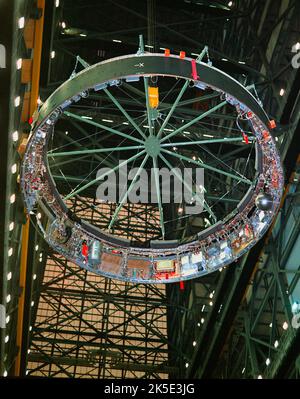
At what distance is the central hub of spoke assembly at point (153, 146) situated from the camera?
1845 cm

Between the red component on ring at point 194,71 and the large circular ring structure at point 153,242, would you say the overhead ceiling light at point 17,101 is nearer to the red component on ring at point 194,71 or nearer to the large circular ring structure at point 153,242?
the large circular ring structure at point 153,242

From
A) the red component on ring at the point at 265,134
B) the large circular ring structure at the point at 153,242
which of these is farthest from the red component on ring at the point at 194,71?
the red component on ring at the point at 265,134

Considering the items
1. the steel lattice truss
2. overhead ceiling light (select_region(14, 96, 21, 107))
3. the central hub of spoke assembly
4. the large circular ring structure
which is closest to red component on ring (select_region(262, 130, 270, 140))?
the large circular ring structure

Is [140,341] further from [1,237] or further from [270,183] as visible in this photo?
[270,183]

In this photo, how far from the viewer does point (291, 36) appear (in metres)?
26.2

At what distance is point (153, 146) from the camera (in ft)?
60.6

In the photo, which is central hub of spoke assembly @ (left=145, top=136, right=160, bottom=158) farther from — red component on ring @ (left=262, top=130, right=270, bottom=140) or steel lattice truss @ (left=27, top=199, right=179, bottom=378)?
steel lattice truss @ (left=27, top=199, right=179, bottom=378)

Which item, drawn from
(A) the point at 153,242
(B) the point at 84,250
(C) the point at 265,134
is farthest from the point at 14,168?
(C) the point at 265,134

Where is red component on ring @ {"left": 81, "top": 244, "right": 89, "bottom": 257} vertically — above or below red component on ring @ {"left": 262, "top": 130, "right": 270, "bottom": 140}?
below

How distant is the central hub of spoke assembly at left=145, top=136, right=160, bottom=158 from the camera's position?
18453 millimetres

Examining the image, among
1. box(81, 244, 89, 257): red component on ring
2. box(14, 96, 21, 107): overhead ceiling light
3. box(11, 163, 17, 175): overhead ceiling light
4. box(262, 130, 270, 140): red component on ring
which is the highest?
box(14, 96, 21, 107): overhead ceiling light

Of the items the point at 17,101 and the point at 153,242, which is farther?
the point at 153,242

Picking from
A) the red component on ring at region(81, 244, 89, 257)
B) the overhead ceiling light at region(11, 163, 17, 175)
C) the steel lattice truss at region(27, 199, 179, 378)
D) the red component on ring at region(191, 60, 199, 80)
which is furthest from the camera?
the steel lattice truss at region(27, 199, 179, 378)

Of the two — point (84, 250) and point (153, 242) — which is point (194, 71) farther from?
point (84, 250)
